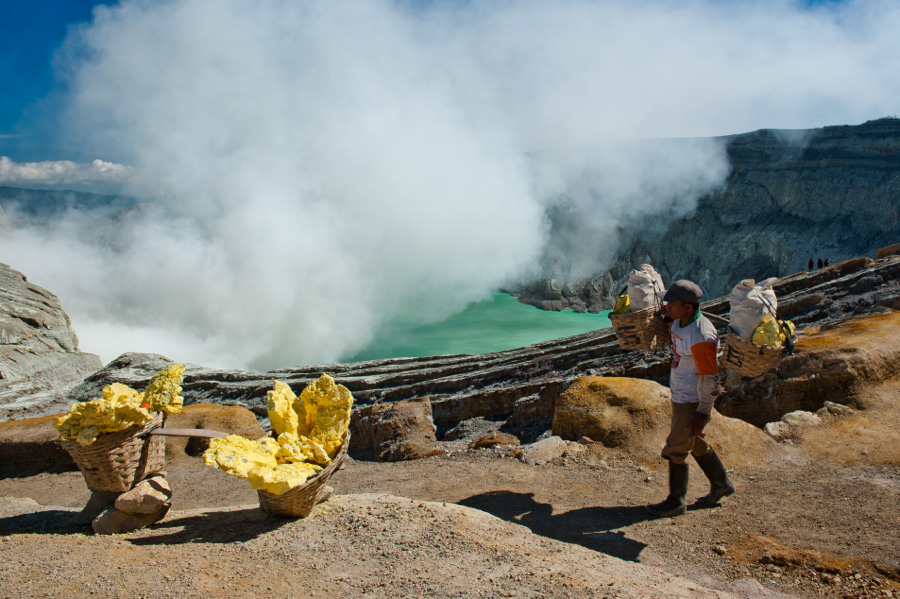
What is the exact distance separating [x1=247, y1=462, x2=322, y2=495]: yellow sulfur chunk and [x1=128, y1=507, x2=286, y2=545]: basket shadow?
45 cm

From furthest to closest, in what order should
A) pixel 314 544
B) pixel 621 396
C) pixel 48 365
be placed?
1. pixel 48 365
2. pixel 621 396
3. pixel 314 544

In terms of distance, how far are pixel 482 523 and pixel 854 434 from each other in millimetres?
4750

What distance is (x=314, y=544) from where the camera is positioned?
12.9 feet

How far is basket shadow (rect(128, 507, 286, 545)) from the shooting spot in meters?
4.08

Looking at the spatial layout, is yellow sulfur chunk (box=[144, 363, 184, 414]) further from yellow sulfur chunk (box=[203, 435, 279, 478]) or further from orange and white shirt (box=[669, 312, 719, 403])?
orange and white shirt (box=[669, 312, 719, 403])

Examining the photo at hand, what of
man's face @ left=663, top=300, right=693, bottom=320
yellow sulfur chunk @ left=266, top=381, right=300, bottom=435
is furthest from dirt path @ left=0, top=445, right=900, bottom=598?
man's face @ left=663, top=300, right=693, bottom=320

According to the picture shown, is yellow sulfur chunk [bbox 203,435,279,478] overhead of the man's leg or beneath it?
overhead

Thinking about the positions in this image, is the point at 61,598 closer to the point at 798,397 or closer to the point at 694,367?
the point at 694,367

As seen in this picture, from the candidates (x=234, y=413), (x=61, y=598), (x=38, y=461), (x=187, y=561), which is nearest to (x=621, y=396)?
(x=187, y=561)

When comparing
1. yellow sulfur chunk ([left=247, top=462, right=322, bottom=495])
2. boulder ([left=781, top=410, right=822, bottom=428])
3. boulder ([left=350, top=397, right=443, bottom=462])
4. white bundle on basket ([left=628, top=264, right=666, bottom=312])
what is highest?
white bundle on basket ([left=628, top=264, right=666, bottom=312])

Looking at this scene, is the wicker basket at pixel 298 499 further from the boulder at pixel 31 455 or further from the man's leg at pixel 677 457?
the boulder at pixel 31 455

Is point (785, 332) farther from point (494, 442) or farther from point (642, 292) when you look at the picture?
point (494, 442)

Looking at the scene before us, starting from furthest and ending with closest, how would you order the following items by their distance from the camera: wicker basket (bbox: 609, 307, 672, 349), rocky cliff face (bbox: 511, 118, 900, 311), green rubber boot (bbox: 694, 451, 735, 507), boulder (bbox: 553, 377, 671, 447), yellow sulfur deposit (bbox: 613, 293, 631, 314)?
rocky cliff face (bbox: 511, 118, 900, 311)
boulder (bbox: 553, 377, 671, 447)
yellow sulfur deposit (bbox: 613, 293, 631, 314)
wicker basket (bbox: 609, 307, 672, 349)
green rubber boot (bbox: 694, 451, 735, 507)

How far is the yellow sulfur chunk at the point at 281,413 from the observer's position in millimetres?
4594
